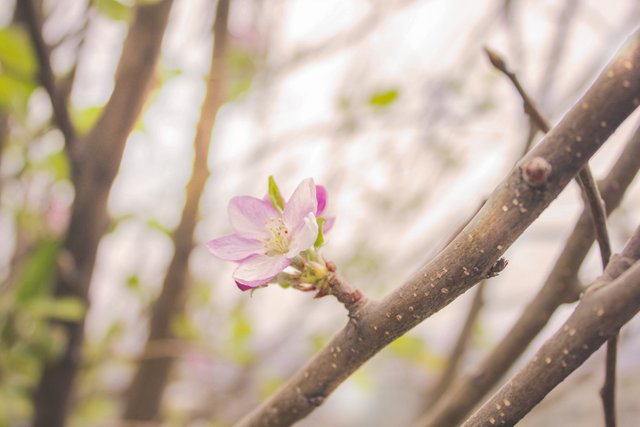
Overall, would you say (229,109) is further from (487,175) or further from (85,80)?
(487,175)

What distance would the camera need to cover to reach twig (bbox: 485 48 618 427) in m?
0.19

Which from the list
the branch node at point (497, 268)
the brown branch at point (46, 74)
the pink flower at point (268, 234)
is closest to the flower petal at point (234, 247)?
the pink flower at point (268, 234)

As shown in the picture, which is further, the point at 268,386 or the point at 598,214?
the point at 268,386

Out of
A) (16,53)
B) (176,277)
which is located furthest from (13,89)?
(176,277)

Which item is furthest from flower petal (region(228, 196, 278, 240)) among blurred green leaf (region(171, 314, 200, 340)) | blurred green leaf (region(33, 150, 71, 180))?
blurred green leaf (region(171, 314, 200, 340))

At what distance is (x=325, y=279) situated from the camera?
22cm

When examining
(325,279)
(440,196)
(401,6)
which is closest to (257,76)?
(401,6)

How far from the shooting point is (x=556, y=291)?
0.99ft

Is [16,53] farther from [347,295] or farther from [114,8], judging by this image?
[347,295]

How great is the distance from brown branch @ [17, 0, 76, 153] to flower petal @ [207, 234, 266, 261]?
0.88ft

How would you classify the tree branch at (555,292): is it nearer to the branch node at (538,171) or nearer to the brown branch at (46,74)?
the branch node at (538,171)

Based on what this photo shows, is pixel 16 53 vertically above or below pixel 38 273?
above

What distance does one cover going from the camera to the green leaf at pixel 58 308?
1.79 feet

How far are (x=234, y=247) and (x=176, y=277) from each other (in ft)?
1.88
